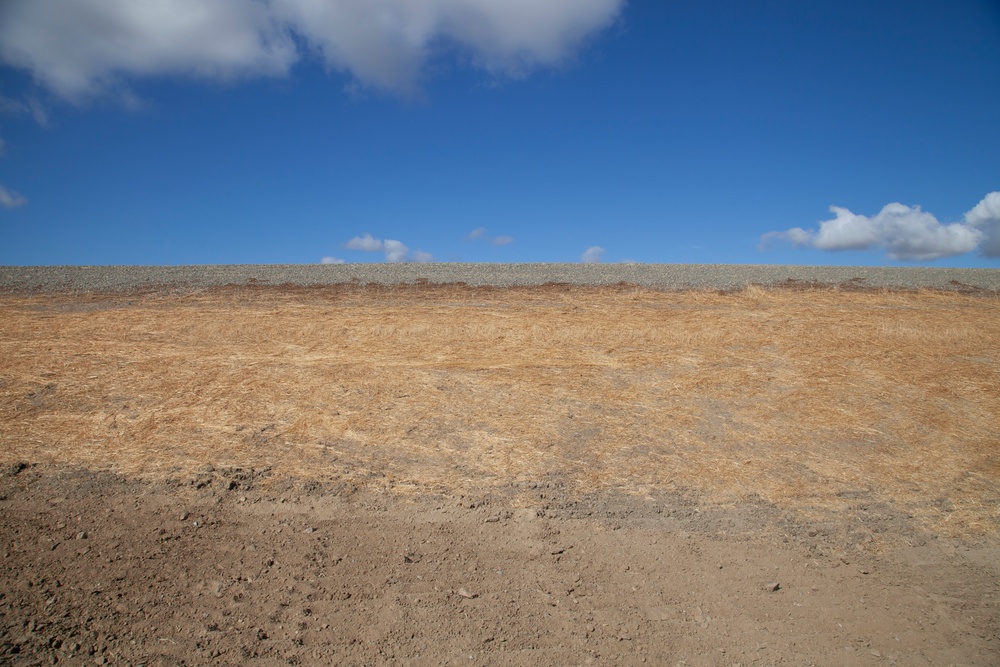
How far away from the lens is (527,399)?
10.2 m

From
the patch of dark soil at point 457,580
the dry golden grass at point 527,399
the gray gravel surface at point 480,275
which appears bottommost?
the patch of dark soil at point 457,580

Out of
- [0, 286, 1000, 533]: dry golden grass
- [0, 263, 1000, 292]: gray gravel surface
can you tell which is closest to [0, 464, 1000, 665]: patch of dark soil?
[0, 286, 1000, 533]: dry golden grass

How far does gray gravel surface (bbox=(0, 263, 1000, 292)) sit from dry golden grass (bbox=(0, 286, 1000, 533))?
697 cm

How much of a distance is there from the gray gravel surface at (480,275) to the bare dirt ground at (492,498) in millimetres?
9488

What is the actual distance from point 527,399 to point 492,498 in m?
3.16

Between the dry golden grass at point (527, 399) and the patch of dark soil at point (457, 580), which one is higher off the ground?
the dry golden grass at point (527, 399)

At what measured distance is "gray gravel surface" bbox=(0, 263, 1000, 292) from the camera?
75.0 feet

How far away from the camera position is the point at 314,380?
10.7 metres

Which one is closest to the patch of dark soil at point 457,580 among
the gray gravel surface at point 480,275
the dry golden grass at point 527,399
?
the dry golden grass at point 527,399

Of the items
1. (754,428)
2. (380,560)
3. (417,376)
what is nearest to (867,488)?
(754,428)

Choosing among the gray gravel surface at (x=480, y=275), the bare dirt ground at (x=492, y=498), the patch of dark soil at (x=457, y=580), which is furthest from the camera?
the gray gravel surface at (x=480, y=275)

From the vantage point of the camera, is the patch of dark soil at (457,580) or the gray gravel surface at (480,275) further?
the gray gravel surface at (480,275)

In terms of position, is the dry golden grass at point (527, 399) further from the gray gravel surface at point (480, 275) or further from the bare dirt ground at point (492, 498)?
the gray gravel surface at point (480, 275)

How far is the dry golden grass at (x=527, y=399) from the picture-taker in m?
7.99
